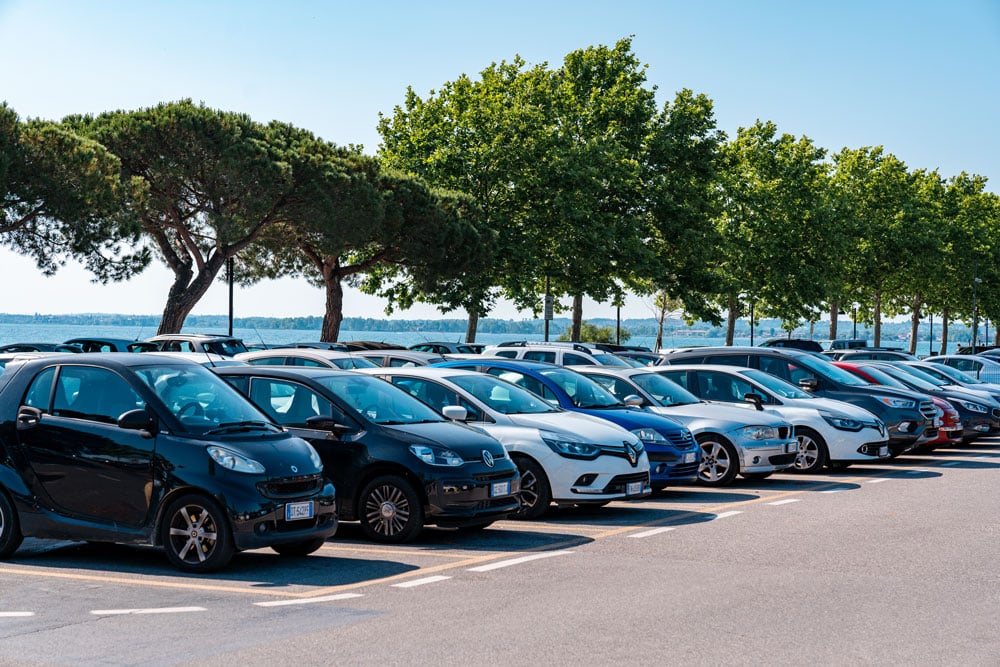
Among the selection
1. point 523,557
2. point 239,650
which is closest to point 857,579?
point 523,557

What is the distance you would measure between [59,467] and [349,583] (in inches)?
101

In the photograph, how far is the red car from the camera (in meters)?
21.8

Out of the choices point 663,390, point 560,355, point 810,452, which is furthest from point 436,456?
point 560,355

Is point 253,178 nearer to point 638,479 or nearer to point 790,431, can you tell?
point 790,431

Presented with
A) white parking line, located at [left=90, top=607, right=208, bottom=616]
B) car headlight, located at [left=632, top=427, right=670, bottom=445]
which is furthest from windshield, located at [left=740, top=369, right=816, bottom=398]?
white parking line, located at [left=90, top=607, right=208, bottom=616]

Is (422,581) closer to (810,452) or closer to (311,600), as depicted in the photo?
(311,600)

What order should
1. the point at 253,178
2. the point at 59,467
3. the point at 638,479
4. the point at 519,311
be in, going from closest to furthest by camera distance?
the point at 59,467 < the point at 638,479 < the point at 253,178 < the point at 519,311

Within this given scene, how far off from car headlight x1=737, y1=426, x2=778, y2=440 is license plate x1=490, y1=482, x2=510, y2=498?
19.7ft

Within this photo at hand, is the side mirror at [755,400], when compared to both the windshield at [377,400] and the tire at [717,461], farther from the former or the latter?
the windshield at [377,400]

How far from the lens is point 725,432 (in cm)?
1633

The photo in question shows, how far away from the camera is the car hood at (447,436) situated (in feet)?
36.1

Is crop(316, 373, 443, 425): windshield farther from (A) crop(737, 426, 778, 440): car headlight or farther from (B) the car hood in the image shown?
(A) crop(737, 426, 778, 440): car headlight

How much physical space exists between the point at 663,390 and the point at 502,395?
423 cm

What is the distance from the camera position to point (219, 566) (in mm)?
9125
